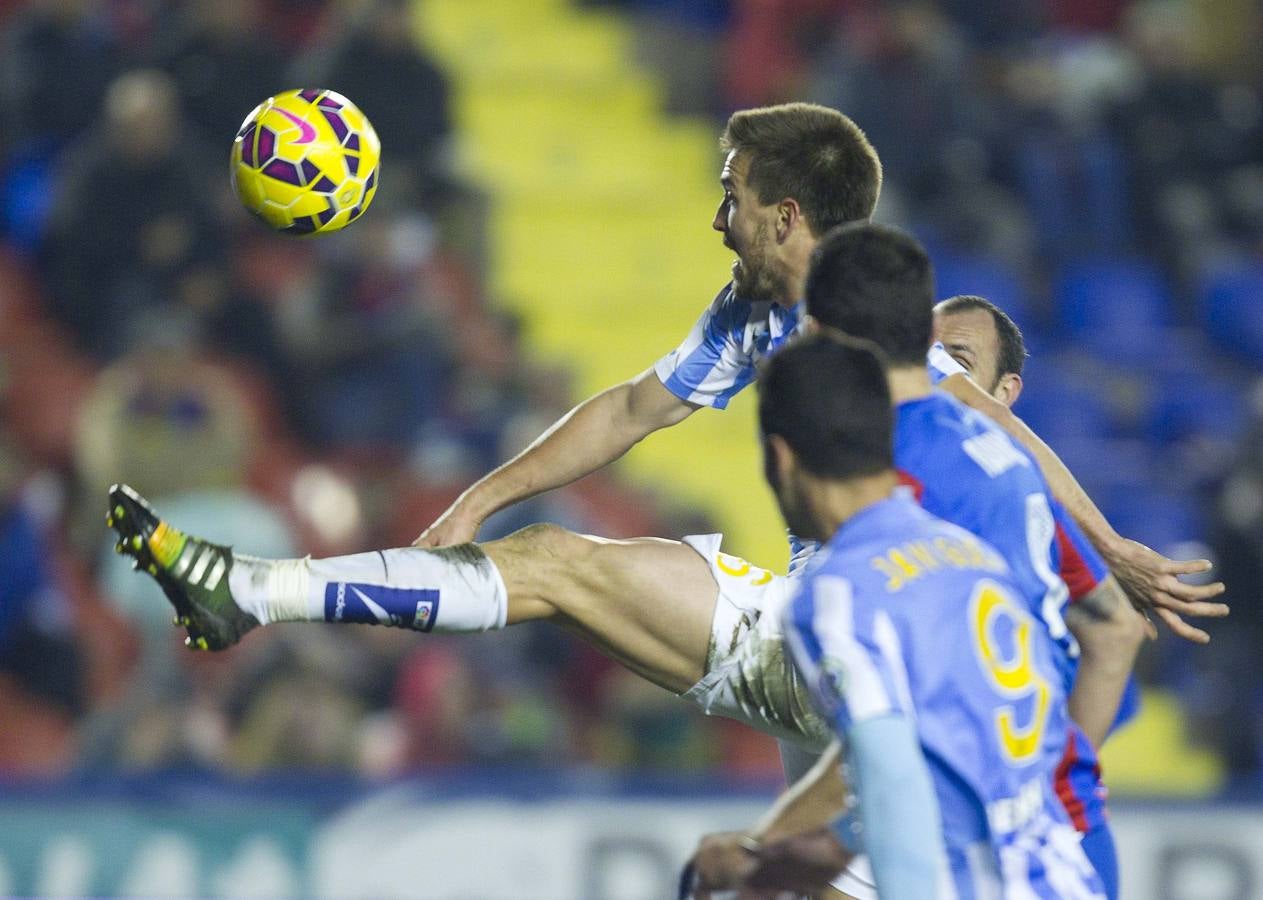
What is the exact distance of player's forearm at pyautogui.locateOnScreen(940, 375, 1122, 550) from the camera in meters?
4.30

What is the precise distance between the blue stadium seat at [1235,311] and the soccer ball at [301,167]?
25.0 feet

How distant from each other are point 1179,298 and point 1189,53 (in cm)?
232

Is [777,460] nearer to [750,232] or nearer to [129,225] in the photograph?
[750,232]

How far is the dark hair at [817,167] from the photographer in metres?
4.68

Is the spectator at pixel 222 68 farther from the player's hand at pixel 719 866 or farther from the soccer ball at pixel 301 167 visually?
the player's hand at pixel 719 866

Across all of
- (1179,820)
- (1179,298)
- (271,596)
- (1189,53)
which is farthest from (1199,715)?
(271,596)

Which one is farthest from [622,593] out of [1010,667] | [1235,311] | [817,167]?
[1235,311]

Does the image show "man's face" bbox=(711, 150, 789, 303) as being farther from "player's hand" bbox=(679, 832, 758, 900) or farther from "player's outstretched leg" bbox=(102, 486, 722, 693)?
"player's hand" bbox=(679, 832, 758, 900)

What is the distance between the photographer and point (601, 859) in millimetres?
7883

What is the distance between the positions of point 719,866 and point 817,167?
208 centimetres

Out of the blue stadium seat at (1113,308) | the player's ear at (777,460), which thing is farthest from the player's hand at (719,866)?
the blue stadium seat at (1113,308)

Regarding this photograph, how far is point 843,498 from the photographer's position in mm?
3270

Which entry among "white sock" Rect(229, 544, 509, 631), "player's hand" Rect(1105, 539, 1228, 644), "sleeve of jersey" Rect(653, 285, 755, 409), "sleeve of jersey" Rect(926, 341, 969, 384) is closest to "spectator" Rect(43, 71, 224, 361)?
"sleeve of jersey" Rect(653, 285, 755, 409)

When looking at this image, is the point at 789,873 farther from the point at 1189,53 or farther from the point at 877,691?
the point at 1189,53
